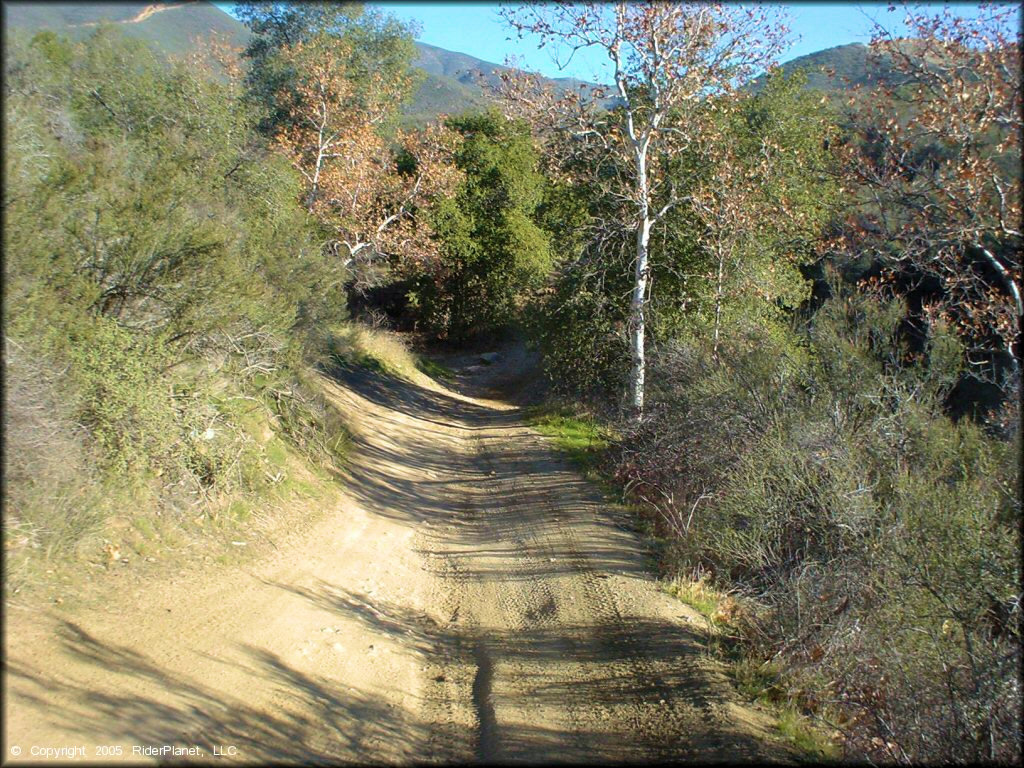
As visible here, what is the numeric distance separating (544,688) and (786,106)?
52.9ft

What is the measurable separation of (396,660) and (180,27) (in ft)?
55.6

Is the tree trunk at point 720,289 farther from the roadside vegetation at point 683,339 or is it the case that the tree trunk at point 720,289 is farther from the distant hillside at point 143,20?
the distant hillside at point 143,20

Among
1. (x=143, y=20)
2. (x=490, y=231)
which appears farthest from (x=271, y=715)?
(x=490, y=231)

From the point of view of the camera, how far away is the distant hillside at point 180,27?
18.9ft

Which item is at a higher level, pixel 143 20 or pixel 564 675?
pixel 143 20

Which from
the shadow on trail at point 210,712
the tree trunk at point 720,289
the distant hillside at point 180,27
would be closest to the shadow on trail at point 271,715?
the shadow on trail at point 210,712

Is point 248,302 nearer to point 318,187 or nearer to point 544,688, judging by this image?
point 544,688

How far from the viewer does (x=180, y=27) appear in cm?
1770

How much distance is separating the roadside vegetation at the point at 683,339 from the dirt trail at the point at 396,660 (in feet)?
1.91

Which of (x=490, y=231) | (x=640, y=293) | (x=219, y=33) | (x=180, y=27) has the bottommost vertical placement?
(x=640, y=293)

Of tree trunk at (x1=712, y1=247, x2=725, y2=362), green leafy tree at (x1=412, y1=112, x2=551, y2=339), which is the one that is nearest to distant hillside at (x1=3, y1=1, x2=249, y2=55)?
green leafy tree at (x1=412, y1=112, x2=551, y2=339)

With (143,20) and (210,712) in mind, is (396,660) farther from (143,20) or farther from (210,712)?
(143,20)

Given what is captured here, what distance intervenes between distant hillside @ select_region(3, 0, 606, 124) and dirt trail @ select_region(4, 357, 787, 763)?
4.47 meters

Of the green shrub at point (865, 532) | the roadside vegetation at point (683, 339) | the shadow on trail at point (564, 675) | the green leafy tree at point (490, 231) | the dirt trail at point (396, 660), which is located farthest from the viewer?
the green leafy tree at point (490, 231)
